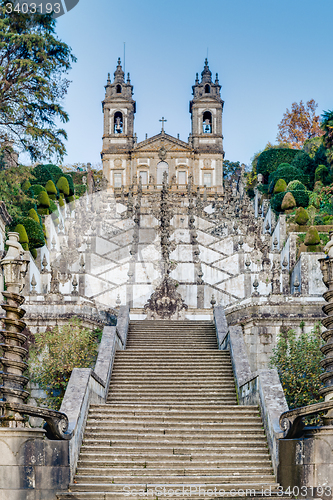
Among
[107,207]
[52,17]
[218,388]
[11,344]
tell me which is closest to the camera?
[11,344]

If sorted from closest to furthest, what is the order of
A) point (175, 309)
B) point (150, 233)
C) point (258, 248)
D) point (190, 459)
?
point (190, 459)
point (175, 309)
point (258, 248)
point (150, 233)

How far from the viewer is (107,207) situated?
167 ft

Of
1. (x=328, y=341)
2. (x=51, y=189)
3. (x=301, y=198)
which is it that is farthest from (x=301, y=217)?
(x=328, y=341)

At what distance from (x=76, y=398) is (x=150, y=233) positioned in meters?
25.6

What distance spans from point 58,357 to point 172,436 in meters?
5.46

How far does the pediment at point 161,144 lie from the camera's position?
66.0m

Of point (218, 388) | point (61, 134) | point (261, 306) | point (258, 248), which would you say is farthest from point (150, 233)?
point (218, 388)

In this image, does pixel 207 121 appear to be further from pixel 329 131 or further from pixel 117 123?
pixel 329 131

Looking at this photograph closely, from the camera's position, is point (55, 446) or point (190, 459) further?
point (190, 459)

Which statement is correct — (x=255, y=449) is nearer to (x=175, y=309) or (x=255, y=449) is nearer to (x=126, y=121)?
(x=175, y=309)

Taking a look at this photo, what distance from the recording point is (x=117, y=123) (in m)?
68.2

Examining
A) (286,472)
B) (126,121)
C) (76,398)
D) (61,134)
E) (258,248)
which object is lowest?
(286,472)

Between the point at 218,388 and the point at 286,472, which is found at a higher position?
the point at 218,388

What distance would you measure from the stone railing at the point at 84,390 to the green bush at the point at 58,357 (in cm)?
97
